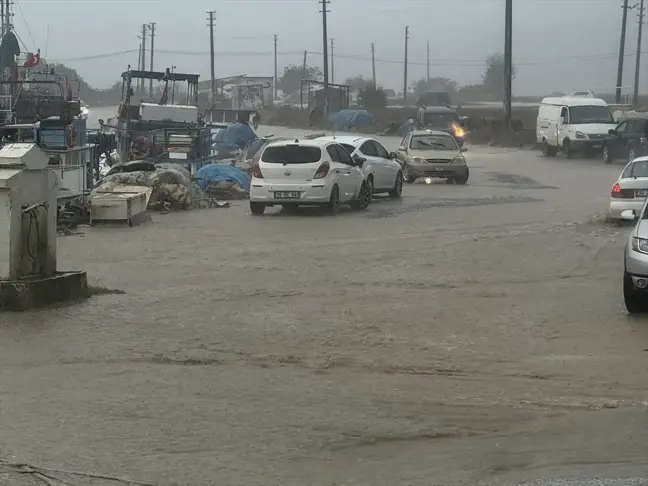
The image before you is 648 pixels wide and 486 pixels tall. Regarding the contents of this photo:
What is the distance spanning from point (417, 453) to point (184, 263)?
9281 millimetres

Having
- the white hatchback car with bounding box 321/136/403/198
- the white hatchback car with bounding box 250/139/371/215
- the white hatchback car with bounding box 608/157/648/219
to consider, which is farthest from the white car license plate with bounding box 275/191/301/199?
the white hatchback car with bounding box 608/157/648/219

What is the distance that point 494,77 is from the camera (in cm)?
16425

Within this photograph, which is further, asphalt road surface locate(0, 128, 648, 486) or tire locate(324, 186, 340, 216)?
tire locate(324, 186, 340, 216)

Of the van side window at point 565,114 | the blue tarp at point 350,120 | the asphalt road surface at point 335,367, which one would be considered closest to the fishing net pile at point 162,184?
the asphalt road surface at point 335,367

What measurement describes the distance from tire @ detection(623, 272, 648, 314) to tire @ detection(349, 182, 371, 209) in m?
12.7

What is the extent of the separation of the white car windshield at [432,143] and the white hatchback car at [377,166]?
4634 millimetres

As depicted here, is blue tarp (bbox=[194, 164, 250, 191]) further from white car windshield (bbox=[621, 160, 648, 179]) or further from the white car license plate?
white car windshield (bbox=[621, 160, 648, 179])

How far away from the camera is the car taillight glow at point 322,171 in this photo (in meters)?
21.5

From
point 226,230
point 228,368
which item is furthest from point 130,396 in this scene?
point 226,230

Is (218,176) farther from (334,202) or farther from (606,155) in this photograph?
(606,155)

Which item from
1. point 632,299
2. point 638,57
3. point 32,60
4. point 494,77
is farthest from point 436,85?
point 632,299

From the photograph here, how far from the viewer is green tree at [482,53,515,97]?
159750 millimetres

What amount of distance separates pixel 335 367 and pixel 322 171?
13117mm

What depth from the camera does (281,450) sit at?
20.7ft
